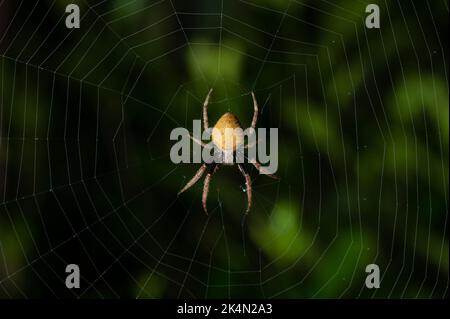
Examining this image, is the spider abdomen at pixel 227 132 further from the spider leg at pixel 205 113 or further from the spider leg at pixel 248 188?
the spider leg at pixel 248 188

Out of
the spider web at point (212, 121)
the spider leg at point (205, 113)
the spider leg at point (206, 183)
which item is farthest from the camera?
the spider leg at point (206, 183)

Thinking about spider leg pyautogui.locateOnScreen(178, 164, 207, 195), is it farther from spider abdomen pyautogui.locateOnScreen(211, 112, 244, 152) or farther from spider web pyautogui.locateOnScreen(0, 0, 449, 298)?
spider abdomen pyautogui.locateOnScreen(211, 112, 244, 152)

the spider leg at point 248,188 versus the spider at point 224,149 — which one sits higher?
the spider at point 224,149

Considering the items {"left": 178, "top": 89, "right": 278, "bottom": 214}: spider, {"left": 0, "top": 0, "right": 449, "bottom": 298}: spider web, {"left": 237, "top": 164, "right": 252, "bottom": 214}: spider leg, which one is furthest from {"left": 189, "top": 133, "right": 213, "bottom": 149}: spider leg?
{"left": 237, "top": 164, "right": 252, "bottom": 214}: spider leg

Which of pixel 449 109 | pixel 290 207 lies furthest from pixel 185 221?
pixel 449 109

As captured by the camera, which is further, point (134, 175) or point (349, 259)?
point (134, 175)

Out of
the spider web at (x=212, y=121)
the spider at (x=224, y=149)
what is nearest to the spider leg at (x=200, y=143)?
the spider at (x=224, y=149)

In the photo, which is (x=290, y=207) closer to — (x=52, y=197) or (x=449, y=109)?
(x=449, y=109)
